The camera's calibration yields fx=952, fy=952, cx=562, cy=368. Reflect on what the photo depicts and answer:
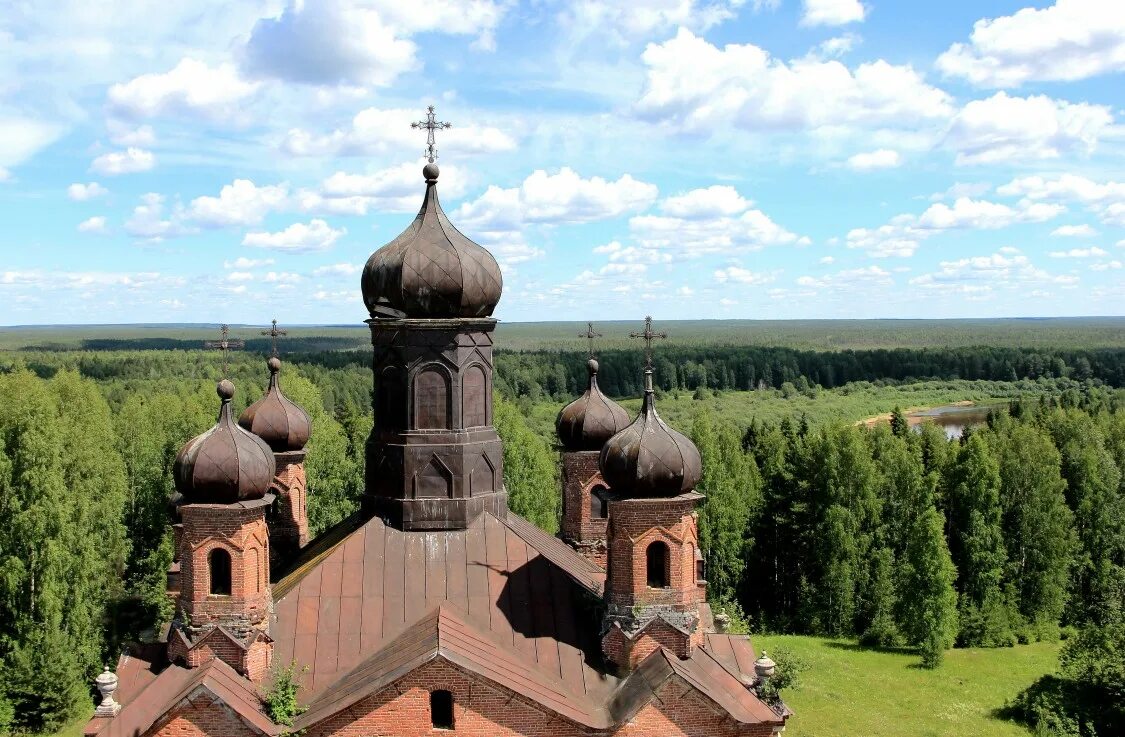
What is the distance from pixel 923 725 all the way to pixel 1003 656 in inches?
358

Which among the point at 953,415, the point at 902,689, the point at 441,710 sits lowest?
the point at 902,689

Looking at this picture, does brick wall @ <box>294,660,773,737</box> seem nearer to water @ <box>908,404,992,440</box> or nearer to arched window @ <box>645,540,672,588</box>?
arched window @ <box>645,540,672,588</box>

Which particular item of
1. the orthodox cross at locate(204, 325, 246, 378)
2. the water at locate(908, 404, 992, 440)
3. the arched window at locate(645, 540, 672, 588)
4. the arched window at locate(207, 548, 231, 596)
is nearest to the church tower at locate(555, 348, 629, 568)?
the arched window at locate(645, 540, 672, 588)

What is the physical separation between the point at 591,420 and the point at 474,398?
3.47 metres

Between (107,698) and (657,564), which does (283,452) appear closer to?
(107,698)

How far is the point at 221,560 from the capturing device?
510 inches

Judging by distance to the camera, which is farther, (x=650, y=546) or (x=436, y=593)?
(x=436, y=593)

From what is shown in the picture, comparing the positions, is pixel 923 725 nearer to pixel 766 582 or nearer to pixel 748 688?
pixel 766 582

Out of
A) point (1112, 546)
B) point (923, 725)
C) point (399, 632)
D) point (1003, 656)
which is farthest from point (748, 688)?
point (1112, 546)

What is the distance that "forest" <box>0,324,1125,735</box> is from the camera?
26938 mm

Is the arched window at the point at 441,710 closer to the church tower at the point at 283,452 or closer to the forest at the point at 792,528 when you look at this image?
the church tower at the point at 283,452

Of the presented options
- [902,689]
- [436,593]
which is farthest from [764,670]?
[902,689]

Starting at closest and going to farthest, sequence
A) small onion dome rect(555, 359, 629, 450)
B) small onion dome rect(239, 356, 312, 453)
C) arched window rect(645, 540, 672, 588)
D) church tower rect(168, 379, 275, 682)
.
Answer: church tower rect(168, 379, 275, 682) < arched window rect(645, 540, 672, 588) < small onion dome rect(555, 359, 629, 450) < small onion dome rect(239, 356, 312, 453)

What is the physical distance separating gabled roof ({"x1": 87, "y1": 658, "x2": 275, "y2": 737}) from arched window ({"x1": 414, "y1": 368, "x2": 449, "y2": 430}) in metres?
4.40
